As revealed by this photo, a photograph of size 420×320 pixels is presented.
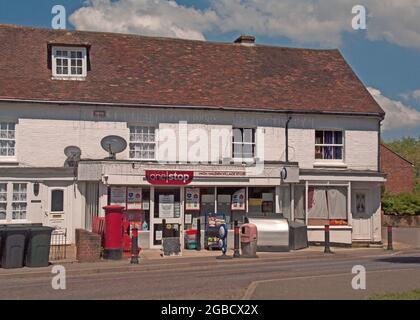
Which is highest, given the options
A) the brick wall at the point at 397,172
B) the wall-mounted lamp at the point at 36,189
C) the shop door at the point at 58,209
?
the brick wall at the point at 397,172

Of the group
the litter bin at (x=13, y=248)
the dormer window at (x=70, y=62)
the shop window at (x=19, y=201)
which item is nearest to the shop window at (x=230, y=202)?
the shop window at (x=19, y=201)

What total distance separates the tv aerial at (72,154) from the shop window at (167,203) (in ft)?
11.1

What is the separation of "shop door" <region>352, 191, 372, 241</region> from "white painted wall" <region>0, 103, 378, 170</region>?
4.46 ft

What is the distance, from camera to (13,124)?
28.1 metres

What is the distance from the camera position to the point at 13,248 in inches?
805

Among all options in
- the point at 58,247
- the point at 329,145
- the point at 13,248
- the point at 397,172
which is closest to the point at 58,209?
the point at 58,247

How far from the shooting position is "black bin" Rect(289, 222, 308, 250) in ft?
87.9

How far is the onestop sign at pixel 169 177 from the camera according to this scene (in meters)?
27.0

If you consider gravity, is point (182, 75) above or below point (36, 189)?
above

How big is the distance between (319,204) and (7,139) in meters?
13.0

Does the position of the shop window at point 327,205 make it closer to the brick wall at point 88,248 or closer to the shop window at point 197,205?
the shop window at point 197,205

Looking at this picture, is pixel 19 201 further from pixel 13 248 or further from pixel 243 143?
pixel 243 143
